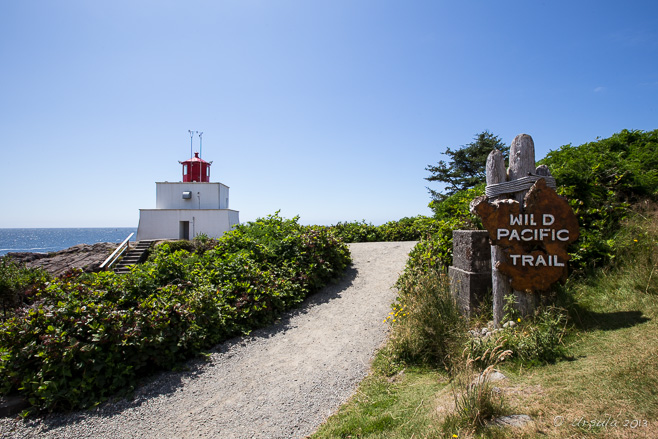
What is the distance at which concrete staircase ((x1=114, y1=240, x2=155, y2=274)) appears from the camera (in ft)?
53.4

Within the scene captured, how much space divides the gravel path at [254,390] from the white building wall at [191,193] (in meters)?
17.0

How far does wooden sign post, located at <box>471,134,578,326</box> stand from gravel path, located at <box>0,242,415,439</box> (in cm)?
206

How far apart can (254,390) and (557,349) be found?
3.42m

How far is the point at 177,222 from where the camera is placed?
20.5 metres

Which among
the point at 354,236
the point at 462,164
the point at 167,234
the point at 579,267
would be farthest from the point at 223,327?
→ the point at 462,164

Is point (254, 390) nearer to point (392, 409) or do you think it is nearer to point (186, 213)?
point (392, 409)

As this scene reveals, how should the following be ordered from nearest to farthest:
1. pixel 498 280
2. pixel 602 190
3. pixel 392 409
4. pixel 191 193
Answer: pixel 392 409 → pixel 498 280 → pixel 602 190 → pixel 191 193

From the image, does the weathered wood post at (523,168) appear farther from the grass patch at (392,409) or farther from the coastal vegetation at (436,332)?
the grass patch at (392,409)

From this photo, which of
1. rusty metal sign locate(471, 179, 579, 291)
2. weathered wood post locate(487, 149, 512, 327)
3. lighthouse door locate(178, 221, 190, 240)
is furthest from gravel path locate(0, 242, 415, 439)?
lighthouse door locate(178, 221, 190, 240)

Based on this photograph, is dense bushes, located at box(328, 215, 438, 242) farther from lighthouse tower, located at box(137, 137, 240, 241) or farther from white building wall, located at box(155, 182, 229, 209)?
white building wall, located at box(155, 182, 229, 209)

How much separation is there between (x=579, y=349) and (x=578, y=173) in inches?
145

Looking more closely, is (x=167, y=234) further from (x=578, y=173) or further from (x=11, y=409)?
(x=578, y=173)

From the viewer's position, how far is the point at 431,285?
464 cm

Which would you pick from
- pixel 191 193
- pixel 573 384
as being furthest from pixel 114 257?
pixel 573 384
